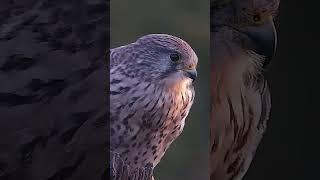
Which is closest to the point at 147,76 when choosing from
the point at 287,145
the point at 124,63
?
the point at 124,63

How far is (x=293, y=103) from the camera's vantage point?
1.88 meters

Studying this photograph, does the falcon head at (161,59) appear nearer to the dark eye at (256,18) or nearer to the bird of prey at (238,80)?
the bird of prey at (238,80)

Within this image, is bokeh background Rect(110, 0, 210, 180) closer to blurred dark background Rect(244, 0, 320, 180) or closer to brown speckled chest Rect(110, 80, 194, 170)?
brown speckled chest Rect(110, 80, 194, 170)

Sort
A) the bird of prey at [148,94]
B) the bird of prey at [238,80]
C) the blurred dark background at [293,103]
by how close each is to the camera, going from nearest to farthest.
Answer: the bird of prey at [148,94] → the bird of prey at [238,80] → the blurred dark background at [293,103]

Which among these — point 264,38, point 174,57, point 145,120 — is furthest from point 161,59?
point 264,38

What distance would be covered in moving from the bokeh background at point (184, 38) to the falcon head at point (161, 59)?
0.08 ft

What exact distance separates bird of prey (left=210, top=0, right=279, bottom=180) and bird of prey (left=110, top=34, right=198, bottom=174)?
0.16 meters

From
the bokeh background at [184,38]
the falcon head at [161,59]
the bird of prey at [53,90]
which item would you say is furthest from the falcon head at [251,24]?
the bird of prey at [53,90]

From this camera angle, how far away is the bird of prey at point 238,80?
169cm

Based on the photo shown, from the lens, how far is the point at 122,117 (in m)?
1.47

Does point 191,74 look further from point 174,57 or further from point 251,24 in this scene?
point 251,24

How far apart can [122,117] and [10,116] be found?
12.1 inches

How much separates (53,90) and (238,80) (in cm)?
65

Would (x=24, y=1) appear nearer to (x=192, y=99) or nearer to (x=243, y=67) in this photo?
(x=192, y=99)
